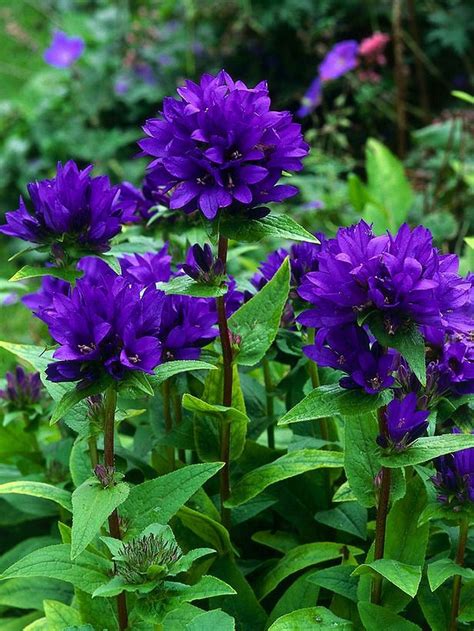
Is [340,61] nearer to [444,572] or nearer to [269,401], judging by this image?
[269,401]

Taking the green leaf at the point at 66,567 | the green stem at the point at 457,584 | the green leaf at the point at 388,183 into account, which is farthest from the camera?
the green leaf at the point at 388,183

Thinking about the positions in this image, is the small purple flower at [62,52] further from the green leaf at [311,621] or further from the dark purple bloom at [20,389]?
the green leaf at [311,621]

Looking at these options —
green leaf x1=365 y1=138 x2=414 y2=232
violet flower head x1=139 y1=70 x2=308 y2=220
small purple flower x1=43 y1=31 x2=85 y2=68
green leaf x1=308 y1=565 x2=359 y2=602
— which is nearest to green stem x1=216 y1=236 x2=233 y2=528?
violet flower head x1=139 y1=70 x2=308 y2=220

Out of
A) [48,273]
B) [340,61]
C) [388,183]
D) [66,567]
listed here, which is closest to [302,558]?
[66,567]

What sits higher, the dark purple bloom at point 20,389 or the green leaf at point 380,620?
the dark purple bloom at point 20,389

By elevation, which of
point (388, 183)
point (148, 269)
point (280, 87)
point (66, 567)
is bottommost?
point (66, 567)

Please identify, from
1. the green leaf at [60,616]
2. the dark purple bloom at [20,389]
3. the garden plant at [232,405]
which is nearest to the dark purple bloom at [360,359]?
the garden plant at [232,405]
